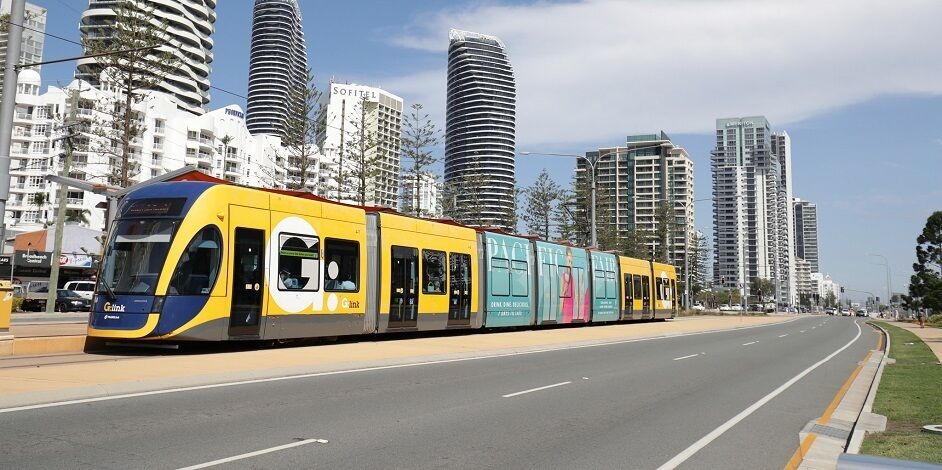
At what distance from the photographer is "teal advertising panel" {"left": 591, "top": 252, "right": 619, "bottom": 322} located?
117 ft

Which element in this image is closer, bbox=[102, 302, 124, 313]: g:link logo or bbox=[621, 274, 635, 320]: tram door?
bbox=[102, 302, 124, 313]: g:link logo

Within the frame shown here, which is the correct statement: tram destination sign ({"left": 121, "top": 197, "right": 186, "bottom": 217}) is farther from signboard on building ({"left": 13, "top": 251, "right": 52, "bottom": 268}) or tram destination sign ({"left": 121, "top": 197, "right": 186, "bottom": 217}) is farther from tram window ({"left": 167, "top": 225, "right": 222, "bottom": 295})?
signboard on building ({"left": 13, "top": 251, "right": 52, "bottom": 268})

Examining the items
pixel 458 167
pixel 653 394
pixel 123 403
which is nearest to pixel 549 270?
pixel 653 394

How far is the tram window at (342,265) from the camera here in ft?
59.4

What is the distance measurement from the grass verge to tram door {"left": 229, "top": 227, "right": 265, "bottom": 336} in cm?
1221

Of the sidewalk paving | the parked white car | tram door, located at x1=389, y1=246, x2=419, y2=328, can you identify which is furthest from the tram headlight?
the parked white car

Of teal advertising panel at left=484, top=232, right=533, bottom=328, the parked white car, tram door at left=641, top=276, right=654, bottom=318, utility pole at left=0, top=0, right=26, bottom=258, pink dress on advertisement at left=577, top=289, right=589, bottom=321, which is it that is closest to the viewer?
utility pole at left=0, top=0, right=26, bottom=258

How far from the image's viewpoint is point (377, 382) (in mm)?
12320

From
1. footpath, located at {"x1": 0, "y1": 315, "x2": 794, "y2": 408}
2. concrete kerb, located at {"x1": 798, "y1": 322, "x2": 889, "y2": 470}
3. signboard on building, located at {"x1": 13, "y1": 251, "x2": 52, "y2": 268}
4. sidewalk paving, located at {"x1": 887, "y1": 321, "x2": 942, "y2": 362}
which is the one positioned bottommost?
concrete kerb, located at {"x1": 798, "y1": 322, "x2": 889, "y2": 470}

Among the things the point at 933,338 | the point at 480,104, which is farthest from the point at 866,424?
the point at 480,104

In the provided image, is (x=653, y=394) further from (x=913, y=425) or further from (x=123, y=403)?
(x=123, y=403)

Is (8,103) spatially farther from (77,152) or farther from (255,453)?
(77,152)

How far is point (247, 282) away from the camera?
15.7 meters

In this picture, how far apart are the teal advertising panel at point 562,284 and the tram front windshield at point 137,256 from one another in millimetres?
17536
